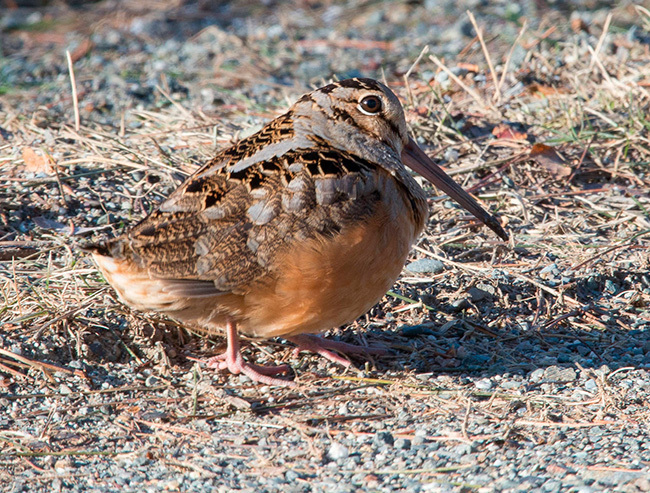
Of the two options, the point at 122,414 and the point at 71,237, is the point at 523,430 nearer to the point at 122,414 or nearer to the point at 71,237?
the point at 122,414

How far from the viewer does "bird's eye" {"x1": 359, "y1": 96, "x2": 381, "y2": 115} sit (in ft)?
13.4

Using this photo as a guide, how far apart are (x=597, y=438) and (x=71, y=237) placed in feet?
9.65

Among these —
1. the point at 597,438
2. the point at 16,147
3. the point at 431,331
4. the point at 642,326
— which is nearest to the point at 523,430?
the point at 597,438

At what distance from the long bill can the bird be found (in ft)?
1.90

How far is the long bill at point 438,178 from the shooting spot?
14.5 ft

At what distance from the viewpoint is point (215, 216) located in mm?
3553

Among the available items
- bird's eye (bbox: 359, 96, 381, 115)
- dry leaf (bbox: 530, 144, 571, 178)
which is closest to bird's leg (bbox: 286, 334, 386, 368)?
bird's eye (bbox: 359, 96, 381, 115)

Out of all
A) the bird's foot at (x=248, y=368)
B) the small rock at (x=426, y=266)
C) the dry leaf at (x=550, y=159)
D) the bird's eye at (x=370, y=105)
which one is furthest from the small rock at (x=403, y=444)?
the dry leaf at (x=550, y=159)

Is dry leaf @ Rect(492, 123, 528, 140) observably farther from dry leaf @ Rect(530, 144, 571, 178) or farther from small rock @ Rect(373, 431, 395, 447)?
small rock @ Rect(373, 431, 395, 447)

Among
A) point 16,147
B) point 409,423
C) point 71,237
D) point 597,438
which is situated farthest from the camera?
point 16,147

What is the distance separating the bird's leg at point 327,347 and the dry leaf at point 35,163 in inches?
81.8

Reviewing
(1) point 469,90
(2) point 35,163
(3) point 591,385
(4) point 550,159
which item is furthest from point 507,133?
(2) point 35,163

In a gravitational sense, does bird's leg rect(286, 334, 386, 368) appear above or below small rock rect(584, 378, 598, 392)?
above

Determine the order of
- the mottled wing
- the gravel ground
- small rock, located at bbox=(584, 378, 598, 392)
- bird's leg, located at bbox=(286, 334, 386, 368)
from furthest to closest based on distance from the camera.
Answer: bird's leg, located at bbox=(286, 334, 386, 368)
small rock, located at bbox=(584, 378, 598, 392)
the mottled wing
the gravel ground
